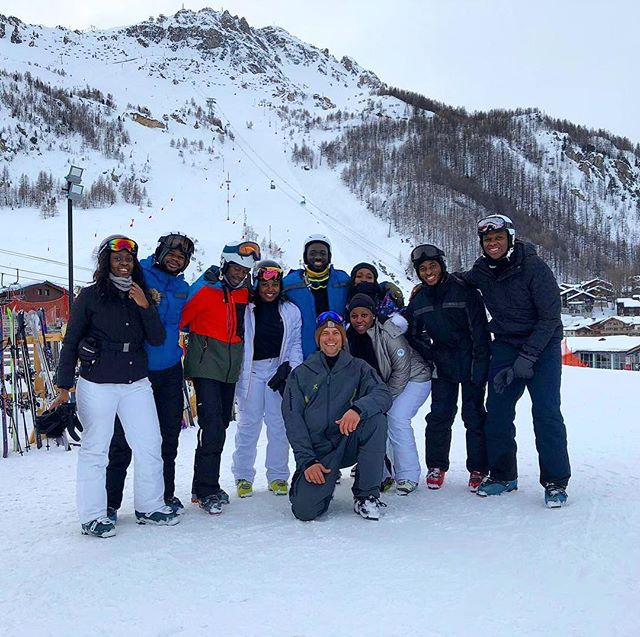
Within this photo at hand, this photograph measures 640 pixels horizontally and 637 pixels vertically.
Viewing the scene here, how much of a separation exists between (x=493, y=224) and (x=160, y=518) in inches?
96.2

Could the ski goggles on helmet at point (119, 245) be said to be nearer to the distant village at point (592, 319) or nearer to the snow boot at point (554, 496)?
the snow boot at point (554, 496)

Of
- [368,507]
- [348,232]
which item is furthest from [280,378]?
[348,232]

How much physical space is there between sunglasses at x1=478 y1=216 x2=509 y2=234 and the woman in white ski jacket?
123cm

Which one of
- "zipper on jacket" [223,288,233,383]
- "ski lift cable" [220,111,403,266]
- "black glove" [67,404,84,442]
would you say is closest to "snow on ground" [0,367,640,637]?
"black glove" [67,404,84,442]

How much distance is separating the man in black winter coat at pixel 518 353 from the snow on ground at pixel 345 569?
0.21m

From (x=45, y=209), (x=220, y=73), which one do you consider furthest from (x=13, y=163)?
(x=220, y=73)

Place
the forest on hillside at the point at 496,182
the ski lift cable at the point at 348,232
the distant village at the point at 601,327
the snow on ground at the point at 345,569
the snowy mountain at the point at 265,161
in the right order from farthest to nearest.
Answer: the forest on hillside at the point at 496,182 < the ski lift cable at the point at 348,232 < the snowy mountain at the point at 265,161 < the distant village at the point at 601,327 < the snow on ground at the point at 345,569

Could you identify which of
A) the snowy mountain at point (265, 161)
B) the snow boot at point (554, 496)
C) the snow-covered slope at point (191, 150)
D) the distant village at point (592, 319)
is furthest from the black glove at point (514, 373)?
the snowy mountain at point (265, 161)

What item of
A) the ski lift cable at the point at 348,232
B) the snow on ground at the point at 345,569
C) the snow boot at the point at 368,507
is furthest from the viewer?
the ski lift cable at the point at 348,232

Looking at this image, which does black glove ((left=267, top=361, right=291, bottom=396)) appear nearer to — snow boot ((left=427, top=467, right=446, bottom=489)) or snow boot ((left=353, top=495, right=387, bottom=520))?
snow boot ((left=353, top=495, right=387, bottom=520))

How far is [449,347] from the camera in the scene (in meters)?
3.43

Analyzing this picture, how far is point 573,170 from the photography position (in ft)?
255

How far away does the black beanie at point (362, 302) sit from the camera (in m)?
3.36

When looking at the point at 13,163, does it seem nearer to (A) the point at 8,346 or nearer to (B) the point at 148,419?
(A) the point at 8,346
